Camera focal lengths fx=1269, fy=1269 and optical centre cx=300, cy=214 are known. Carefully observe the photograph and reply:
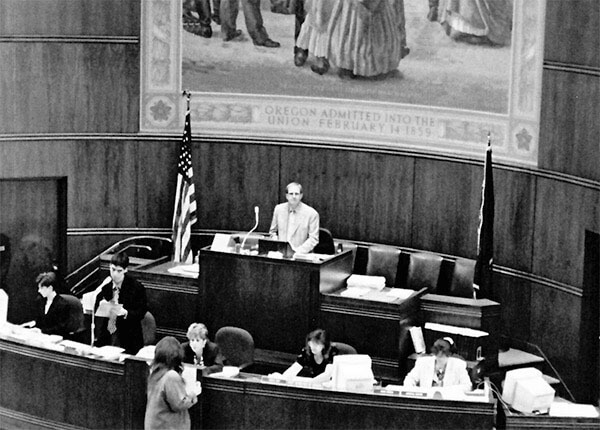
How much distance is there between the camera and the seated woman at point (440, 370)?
9.73 m

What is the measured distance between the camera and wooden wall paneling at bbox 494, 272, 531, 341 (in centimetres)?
1259

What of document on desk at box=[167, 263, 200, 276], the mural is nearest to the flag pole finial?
the mural

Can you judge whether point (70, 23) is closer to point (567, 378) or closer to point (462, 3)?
point (462, 3)

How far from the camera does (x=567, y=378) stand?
39.3 ft

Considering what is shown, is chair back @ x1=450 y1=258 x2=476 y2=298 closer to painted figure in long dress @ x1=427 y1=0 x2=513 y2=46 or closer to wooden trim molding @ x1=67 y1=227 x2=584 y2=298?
wooden trim molding @ x1=67 y1=227 x2=584 y2=298

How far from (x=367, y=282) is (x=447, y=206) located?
1689 millimetres

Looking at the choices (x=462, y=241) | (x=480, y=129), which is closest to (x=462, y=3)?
(x=480, y=129)

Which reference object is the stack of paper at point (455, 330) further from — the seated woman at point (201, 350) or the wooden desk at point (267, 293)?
the seated woman at point (201, 350)

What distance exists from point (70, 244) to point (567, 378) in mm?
5667

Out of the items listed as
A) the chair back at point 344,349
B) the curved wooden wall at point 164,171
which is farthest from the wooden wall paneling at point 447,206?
the chair back at point 344,349

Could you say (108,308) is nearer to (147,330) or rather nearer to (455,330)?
(147,330)

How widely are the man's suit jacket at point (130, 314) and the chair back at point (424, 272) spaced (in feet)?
11.3

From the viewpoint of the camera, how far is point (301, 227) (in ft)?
40.2

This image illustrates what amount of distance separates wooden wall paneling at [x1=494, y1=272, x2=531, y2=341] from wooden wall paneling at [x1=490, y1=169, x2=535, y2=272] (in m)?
0.16
